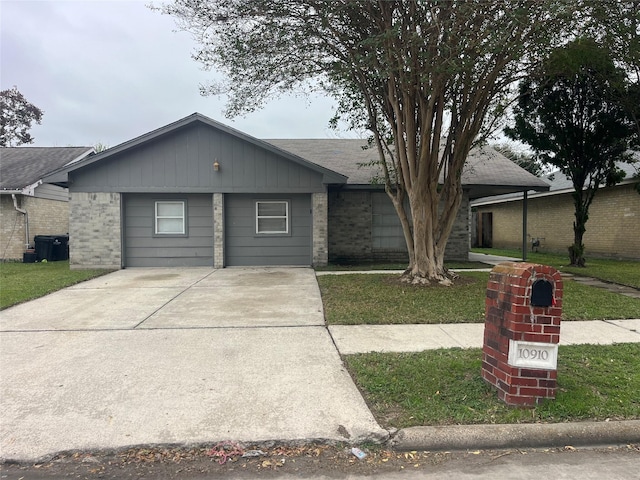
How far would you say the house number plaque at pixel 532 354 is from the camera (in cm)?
347

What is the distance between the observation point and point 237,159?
12625 mm

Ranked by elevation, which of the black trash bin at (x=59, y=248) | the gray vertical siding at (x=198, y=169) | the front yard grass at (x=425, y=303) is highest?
the gray vertical siding at (x=198, y=169)

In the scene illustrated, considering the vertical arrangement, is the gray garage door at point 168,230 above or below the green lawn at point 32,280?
above

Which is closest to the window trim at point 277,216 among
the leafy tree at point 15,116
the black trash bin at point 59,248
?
the black trash bin at point 59,248

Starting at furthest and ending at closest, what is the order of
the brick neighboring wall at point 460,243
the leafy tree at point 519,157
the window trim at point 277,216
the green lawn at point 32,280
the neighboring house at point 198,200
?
the leafy tree at point 519,157 < the brick neighboring wall at point 460,243 < the window trim at point 277,216 < the neighboring house at point 198,200 < the green lawn at point 32,280

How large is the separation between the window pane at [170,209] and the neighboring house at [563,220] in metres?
14.1

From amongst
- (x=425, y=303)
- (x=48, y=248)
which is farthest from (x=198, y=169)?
(x=425, y=303)

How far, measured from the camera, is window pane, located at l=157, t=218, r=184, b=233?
42.6ft

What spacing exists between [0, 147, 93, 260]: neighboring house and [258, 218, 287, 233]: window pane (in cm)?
833

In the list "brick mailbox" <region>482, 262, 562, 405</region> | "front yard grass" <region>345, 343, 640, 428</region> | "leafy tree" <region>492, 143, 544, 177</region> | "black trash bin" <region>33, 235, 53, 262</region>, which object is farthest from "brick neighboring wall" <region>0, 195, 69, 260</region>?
"leafy tree" <region>492, 143, 544, 177</region>

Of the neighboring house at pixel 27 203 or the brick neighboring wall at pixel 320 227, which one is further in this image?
the neighboring house at pixel 27 203

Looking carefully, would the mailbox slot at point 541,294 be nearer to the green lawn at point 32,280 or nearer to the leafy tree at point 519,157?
the green lawn at point 32,280

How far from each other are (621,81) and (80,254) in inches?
614

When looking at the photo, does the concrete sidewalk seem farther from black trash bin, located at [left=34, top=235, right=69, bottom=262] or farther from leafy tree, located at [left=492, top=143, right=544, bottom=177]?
leafy tree, located at [left=492, top=143, right=544, bottom=177]
